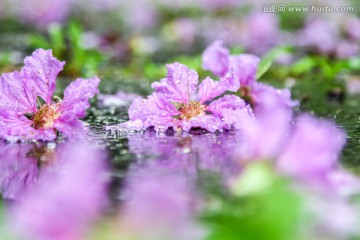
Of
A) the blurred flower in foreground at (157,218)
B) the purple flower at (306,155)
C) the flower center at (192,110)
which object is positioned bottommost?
the blurred flower in foreground at (157,218)

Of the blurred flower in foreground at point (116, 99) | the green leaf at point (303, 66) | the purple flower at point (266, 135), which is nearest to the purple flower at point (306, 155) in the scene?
the purple flower at point (266, 135)

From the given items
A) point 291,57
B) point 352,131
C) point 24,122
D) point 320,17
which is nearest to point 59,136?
point 24,122

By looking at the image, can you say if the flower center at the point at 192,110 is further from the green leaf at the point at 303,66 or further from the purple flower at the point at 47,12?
the purple flower at the point at 47,12

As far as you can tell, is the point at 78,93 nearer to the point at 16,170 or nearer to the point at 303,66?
the point at 16,170

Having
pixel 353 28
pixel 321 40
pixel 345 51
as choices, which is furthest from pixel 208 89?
pixel 353 28

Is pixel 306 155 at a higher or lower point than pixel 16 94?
lower

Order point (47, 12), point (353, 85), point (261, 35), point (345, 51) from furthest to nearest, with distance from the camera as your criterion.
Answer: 1. point (47, 12)
2. point (261, 35)
3. point (345, 51)
4. point (353, 85)

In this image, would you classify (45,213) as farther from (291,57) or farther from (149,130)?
(291,57)

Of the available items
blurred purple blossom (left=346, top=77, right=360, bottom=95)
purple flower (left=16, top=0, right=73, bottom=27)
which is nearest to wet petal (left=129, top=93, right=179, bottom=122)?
blurred purple blossom (left=346, top=77, right=360, bottom=95)
